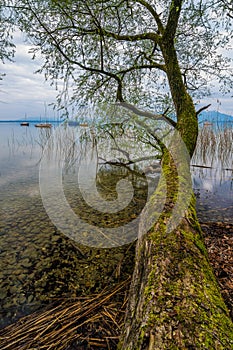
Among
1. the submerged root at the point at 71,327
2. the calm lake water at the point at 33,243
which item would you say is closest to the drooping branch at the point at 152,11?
the calm lake water at the point at 33,243

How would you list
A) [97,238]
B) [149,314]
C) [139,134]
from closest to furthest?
[149,314]
[97,238]
[139,134]

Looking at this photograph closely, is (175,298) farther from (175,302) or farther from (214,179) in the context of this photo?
(214,179)

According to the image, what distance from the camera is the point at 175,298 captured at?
1163 millimetres

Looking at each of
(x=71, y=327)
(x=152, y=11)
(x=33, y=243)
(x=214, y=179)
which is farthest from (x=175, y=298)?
(x=214, y=179)

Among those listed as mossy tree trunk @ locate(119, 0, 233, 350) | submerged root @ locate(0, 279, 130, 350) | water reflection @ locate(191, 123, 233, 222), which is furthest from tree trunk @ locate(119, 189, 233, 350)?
water reflection @ locate(191, 123, 233, 222)

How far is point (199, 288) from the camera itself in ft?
4.09

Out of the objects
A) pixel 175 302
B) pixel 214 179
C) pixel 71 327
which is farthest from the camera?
pixel 214 179

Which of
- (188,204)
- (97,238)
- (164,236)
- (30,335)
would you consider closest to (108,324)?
(30,335)

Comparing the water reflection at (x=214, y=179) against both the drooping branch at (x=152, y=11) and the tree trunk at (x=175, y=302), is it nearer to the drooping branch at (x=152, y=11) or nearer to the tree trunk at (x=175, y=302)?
the tree trunk at (x=175, y=302)

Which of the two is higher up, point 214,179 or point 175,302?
point 175,302

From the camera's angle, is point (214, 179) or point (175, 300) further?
point (214, 179)

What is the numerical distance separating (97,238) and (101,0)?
4231 mm

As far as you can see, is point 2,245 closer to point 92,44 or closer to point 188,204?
point 188,204

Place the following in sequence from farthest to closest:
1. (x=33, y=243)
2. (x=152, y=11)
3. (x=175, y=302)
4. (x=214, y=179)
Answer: (x=214, y=179) → (x=152, y=11) → (x=33, y=243) → (x=175, y=302)
